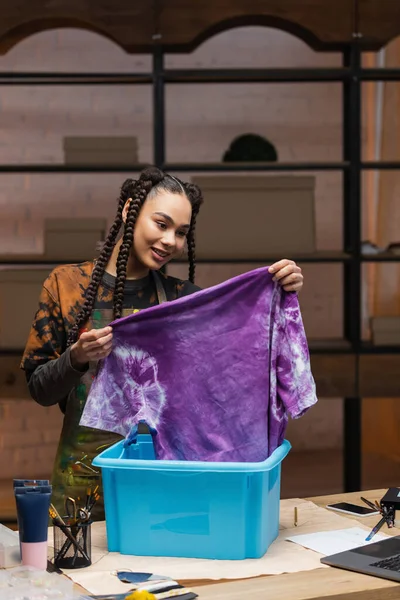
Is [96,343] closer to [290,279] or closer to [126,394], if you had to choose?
[126,394]

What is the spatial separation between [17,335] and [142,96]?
2130mm

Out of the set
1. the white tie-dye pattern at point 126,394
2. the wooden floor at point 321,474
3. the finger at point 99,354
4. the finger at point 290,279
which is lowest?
the wooden floor at point 321,474

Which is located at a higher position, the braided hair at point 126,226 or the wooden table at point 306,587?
the braided hair at point 126,226

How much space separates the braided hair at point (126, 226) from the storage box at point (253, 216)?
1996 mm

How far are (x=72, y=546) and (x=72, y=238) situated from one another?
277cm

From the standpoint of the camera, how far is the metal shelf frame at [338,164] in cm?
425

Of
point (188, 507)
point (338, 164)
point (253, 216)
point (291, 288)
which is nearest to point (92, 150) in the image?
point (253, 216)

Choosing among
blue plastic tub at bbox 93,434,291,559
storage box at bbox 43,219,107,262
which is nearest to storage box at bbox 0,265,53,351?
storage box at bbox 43,219,107,262

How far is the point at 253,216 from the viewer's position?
429cm

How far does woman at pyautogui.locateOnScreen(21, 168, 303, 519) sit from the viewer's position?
213cm

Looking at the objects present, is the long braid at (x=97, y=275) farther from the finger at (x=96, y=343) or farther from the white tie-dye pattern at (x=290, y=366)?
the white tie-dye pattern at (x=290, y=366)

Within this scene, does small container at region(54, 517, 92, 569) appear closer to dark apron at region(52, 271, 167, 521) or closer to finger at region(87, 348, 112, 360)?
finger at region(87, 348, 112, 360)

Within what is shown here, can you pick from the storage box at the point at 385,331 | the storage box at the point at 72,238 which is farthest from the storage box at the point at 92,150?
the storage box at the point at 385,331

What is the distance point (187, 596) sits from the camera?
1496 mm
